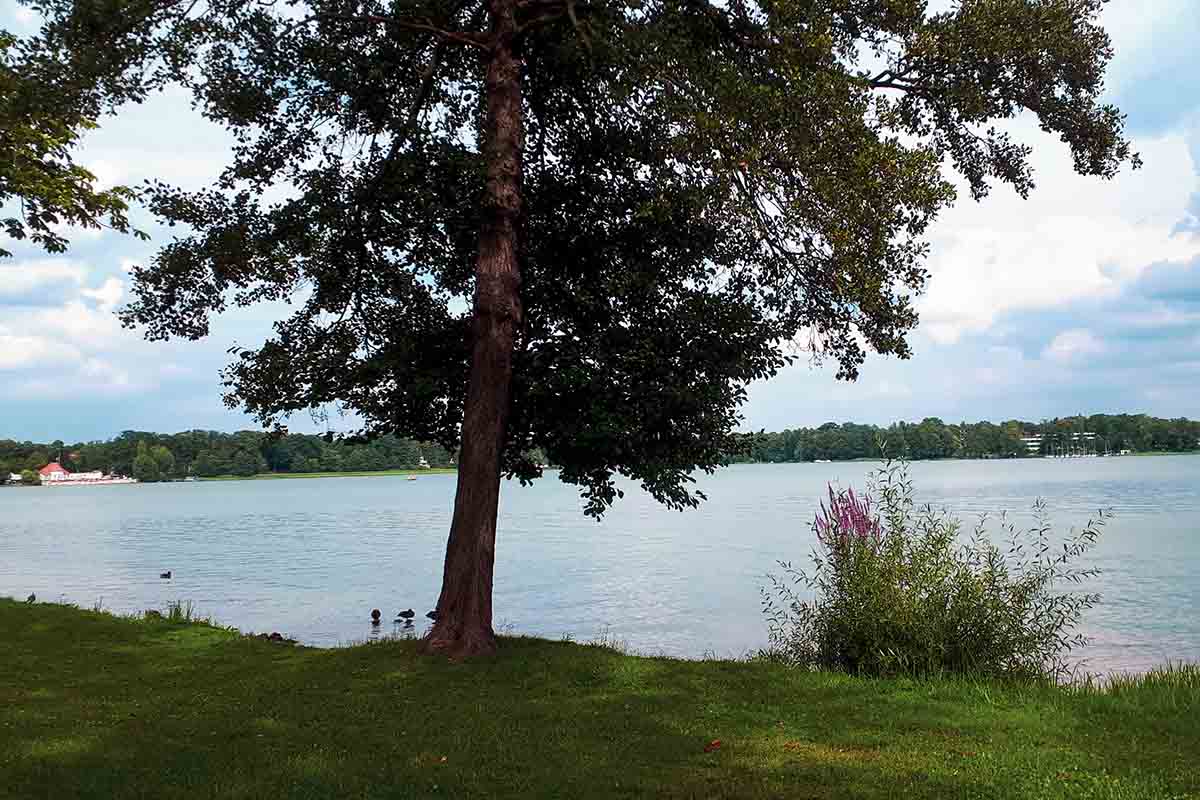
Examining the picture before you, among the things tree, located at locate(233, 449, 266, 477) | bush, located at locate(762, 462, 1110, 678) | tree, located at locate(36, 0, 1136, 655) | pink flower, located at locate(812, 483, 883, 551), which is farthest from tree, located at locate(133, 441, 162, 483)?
bush, located at locate(762, 462, 1110, 678)

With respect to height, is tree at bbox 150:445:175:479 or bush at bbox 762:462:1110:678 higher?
tree at bbox 150:445:175:479

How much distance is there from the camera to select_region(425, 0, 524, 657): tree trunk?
13359 mm

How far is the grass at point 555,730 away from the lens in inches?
310

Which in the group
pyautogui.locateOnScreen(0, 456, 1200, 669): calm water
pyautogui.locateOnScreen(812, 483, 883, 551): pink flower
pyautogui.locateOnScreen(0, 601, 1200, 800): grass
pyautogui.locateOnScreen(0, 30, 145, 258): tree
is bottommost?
pyautogui.locateOnScreen(0, 456, 1200, 669): calm water

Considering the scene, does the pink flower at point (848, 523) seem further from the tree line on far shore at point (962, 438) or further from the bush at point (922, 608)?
the tree line on far shore at point (962, 438)

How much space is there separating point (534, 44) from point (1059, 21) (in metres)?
7.93

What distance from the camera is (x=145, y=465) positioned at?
19112 centimetres

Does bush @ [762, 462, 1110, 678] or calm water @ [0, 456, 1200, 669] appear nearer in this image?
bush @ [762, 462, 1110, 678]

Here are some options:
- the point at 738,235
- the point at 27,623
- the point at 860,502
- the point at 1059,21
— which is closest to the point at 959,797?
the point at 860,502

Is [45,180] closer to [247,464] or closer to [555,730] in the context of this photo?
[555,730]

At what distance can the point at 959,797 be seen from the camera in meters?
7.46

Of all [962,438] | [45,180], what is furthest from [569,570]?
[962,438]

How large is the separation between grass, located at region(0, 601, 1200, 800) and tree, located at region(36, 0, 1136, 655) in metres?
2.15

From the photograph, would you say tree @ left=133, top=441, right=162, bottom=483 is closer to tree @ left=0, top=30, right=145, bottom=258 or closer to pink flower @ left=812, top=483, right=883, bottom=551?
tree @ left=0, top=30, right=145, bottom=258
